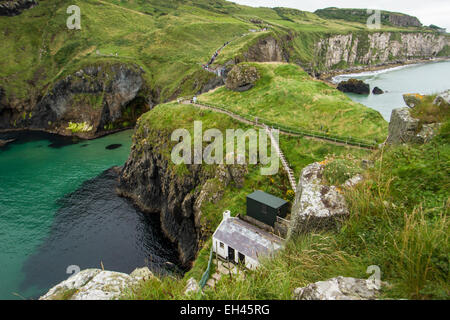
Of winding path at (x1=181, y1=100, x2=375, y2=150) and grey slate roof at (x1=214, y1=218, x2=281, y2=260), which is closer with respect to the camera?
grey slate roof at (x1=214, y1=218, x2=281, y2=260)

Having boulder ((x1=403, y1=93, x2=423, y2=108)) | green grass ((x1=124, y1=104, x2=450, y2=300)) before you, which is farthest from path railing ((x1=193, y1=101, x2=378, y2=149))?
green grass ((x1=124, y1=104, x2=450, y2=300))

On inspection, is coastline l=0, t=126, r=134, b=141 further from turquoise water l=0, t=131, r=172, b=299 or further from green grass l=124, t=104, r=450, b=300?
green grass l=124, t=104, r=450, b=300

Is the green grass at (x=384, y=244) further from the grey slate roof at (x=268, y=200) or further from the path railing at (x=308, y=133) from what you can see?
the path railing at (x=308, y=133)

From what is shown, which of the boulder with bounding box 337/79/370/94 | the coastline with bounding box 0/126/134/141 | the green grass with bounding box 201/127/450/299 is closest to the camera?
the green grass with bounding box 201/127/450/299

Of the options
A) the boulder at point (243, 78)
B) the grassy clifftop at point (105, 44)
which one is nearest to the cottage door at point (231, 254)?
the boulder at point (243, 78)
